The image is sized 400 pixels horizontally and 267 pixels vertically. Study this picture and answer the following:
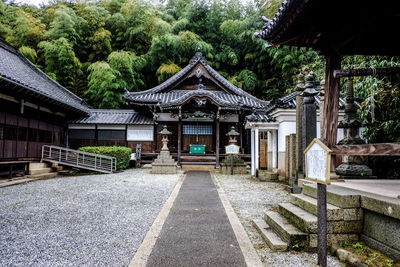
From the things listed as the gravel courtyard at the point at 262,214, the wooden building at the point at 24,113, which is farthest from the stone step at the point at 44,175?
the gravel courtyard at the point at 262,214

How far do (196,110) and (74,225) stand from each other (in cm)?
1090

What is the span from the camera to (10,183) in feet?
26.6

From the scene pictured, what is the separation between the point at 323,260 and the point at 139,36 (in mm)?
21213

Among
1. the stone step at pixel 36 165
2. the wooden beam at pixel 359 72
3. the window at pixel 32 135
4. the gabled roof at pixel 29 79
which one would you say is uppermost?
the gabled roof at pixel 29 79

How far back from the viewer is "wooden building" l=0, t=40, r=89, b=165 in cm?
888

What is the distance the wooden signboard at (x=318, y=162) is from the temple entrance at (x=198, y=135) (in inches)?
500

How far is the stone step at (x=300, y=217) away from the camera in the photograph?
2.86 metres

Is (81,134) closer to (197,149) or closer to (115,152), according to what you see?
(115,152)

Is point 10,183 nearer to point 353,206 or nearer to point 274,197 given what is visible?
point 274,197

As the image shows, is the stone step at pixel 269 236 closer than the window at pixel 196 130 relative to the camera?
Yes

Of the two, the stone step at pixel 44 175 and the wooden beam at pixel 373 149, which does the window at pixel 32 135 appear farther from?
the wooden beam at pixel 373 149

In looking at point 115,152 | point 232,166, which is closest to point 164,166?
point 115,152

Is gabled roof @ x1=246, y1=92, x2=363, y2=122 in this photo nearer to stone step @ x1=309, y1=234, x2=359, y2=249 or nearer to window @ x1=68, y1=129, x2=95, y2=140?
stone step @ x1=309, y1=234, x2=359, y2=249

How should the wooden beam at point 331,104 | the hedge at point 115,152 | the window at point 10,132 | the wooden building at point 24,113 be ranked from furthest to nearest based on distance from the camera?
the hedge at point 115,152 → the window at point 10,132 → the wooden building at point 24,113 → the wooden beam at point 331,104
